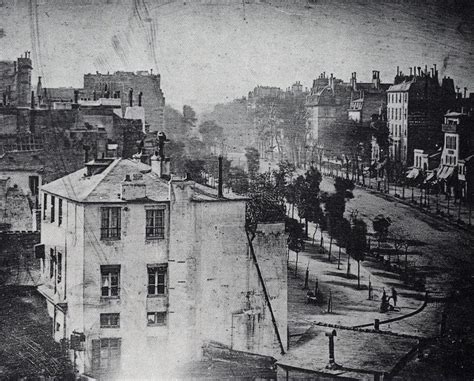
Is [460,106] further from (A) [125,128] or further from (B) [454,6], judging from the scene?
(A) [125,128]

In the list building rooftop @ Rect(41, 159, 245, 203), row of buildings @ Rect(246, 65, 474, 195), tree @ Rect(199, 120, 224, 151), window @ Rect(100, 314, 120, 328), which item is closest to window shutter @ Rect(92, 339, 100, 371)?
window @ Rect(100, 314, 120, 328)

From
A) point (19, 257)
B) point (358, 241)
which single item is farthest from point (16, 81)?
point (358, 241)

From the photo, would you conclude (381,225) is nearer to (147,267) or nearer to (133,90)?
(147,267)

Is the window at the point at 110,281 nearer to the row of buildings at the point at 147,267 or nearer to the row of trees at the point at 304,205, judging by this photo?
the row of buildings at the point at 147,267

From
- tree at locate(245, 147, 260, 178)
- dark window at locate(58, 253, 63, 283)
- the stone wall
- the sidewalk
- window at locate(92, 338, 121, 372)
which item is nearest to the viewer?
window at locate(92, 338, 121, 372)

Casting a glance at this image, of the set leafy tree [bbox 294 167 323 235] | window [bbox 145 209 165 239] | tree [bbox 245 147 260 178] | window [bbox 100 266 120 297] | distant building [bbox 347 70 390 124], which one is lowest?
window [bbox 100 266 120 297]

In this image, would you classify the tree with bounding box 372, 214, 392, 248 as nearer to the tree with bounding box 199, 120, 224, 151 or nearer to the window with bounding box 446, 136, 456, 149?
the window with bounding box 446, 136, 456, 149
